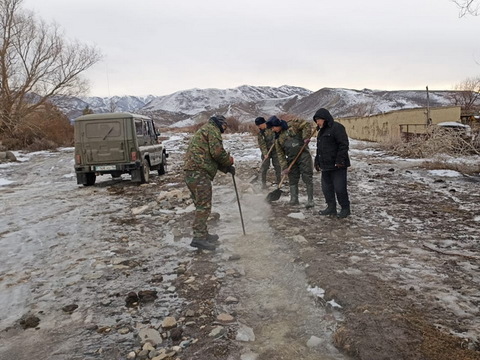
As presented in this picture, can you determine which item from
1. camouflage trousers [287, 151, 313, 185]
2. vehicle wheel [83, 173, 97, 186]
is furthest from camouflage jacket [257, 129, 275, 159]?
vehicle wheel [83, 173, 97, 186]

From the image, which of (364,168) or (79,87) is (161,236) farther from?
(79,87)

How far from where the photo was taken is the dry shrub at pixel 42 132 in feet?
94.1

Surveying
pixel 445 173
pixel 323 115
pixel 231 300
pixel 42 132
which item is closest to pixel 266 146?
pixel 323 115

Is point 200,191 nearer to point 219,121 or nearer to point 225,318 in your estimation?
point 219,121

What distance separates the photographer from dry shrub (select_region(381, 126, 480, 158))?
12.4m

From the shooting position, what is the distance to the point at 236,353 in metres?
2.75

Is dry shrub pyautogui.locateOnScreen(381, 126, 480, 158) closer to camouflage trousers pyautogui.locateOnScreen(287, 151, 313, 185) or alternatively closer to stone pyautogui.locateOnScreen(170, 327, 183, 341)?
camouflage trousers pyautogui.locateOnScreen(287, 151, 313, 185)

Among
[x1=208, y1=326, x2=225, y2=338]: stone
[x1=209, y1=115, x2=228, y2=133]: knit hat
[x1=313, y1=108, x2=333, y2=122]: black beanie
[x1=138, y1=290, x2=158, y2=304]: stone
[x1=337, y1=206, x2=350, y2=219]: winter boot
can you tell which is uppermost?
[x1=313, y1=108, x2=333, y2=122]: black beanie

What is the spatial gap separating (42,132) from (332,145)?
30.7 m

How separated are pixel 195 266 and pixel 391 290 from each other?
2.12 metres

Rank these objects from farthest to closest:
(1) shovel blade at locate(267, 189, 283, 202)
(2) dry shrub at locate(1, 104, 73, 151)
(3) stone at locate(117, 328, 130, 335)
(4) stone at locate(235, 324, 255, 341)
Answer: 1. (2) dry shrub at locate(1, 104, 73, 151)
2. (1) shovel blade at locate(267, 189, 283, 202)
3. (3) stone at locate(117, 328, 130, 335)
4. (4) stone at locate(235, 324, 255, 341)

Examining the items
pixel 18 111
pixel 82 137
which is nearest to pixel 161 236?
pixel 82 137

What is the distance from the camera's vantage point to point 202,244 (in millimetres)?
4930

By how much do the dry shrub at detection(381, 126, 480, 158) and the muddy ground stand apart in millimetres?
5910
